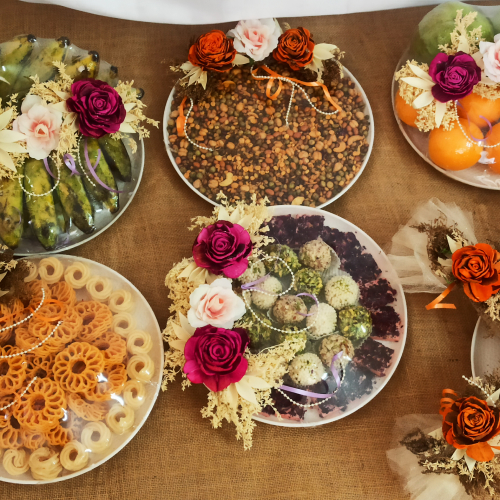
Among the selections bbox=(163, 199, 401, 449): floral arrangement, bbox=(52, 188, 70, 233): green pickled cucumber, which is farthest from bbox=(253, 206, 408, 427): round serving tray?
bbox=(52, 188, 70, 233): green pickled cucumber

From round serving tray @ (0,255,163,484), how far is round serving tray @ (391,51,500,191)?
76cm

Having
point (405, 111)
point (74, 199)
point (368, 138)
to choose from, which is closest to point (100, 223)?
point (74, 199)

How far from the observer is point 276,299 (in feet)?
3.03

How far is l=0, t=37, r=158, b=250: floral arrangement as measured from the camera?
3.04 ft

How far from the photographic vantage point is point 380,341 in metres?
0.97

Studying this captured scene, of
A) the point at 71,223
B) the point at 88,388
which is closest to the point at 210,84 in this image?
the point at 71,223

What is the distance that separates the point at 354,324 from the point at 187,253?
0.42m

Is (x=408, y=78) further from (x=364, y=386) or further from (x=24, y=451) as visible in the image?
(x=24, y=451)

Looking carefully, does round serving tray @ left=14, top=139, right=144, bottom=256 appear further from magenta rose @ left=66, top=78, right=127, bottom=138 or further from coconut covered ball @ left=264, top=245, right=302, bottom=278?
coconut covered ball @ left=264, top=245, right=302, bottom=278

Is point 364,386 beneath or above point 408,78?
beneath

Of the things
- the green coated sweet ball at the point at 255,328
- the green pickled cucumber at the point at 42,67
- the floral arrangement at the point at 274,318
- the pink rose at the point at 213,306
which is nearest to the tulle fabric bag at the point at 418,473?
the floral arrangement at the point at 274,318

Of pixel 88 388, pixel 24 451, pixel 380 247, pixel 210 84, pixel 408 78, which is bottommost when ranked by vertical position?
pixel 24 451

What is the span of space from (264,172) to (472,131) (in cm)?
48

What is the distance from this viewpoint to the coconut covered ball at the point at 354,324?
0.94 meters
